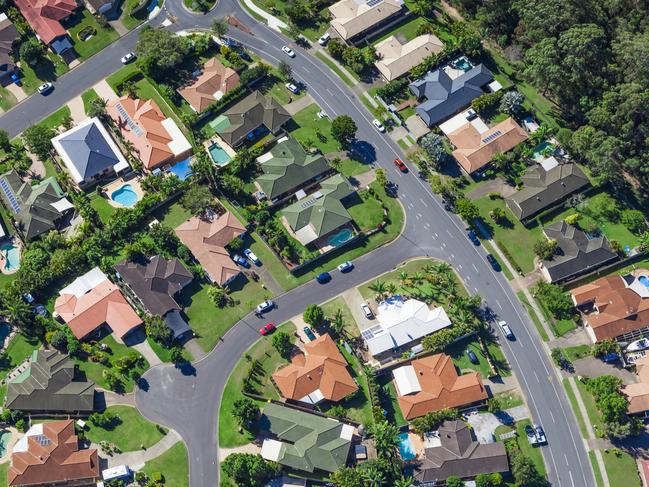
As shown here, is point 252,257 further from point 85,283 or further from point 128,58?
point 128,58

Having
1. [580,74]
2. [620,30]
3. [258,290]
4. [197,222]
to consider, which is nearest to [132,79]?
[197,222]

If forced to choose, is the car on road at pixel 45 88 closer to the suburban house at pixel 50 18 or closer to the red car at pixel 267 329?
the suburban house at pixel 50 18

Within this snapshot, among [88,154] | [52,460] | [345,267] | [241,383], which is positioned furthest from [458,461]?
[88,154]

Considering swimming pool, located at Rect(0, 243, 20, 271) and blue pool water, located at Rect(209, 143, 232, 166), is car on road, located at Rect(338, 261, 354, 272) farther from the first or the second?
swimming pool, located at Rect(0, 243, 20, 271)

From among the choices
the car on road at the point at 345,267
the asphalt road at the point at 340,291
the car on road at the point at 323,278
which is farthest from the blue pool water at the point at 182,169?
the car on road at the point at 345,267

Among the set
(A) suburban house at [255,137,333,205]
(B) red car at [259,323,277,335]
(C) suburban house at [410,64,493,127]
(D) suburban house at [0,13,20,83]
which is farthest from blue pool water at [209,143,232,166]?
(D) suburban house at [0,13,20,83]
